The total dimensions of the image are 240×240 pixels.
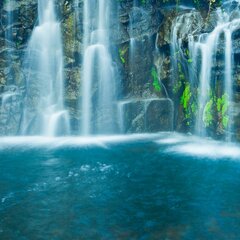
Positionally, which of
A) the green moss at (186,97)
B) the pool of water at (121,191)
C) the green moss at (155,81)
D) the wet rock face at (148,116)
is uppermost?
the green moss at (155,81)

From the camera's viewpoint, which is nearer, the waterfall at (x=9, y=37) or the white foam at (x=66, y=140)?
the white foam at (x=66, y=140)

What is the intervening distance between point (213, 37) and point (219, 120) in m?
4.91

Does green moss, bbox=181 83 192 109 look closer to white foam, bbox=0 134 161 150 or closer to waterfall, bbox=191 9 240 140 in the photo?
waterfall, bbox=191 9 240 140

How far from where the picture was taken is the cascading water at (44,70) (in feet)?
79.1

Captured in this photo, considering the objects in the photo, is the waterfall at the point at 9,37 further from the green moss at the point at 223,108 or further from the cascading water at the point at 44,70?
the green moss at the point at 223,108

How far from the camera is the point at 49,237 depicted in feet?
29.6

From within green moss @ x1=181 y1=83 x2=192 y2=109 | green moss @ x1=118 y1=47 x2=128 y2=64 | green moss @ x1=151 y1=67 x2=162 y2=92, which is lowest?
green moss @ x1=181 y1=83 x2=192 y2=109

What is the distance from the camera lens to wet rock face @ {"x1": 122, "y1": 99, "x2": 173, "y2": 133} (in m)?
23.3

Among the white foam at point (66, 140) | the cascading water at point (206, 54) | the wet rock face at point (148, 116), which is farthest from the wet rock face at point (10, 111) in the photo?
the cascading water at point (206, 54)

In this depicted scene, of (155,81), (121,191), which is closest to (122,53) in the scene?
(155,81)

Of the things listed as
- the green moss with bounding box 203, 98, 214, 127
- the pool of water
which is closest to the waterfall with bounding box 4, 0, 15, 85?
the pool of water

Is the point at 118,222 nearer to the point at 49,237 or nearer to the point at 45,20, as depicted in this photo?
the point at 49,237

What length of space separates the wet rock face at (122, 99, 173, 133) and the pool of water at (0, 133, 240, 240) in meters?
3.71

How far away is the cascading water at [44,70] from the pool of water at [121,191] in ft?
15.8
